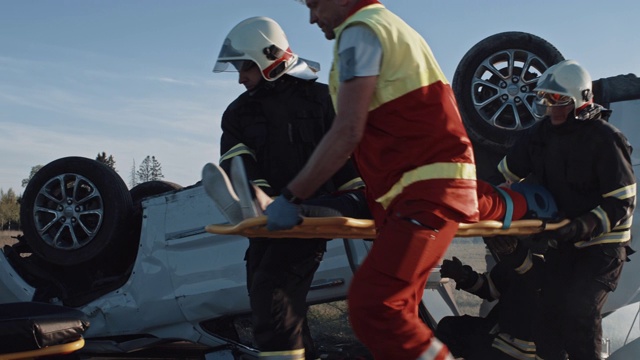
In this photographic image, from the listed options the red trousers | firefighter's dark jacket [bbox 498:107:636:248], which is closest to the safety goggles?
firefighter's dark jacket [bbox 498:107:636:248]

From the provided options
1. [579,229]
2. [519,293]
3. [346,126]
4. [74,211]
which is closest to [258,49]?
[346,126]

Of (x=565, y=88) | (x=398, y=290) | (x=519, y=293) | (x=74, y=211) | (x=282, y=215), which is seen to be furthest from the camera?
(x=74, y=211)

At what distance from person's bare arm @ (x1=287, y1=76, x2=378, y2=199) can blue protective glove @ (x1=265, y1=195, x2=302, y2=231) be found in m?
0.16

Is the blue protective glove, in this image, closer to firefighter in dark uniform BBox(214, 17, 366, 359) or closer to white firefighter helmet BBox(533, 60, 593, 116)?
firefighter in dark uniform BBox(214, 17, 366, 359)

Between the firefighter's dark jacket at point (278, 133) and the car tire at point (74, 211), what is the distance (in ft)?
5.72

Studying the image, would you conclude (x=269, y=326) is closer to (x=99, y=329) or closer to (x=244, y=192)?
(x=244, y=192)

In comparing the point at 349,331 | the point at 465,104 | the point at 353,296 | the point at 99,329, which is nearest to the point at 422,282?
the point at 353,296

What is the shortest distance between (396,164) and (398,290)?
47cm

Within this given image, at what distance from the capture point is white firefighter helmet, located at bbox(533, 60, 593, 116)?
4.41 meters

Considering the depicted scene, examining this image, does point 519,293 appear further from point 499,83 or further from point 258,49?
point 258,49

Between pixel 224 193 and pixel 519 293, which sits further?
pixel 519 293

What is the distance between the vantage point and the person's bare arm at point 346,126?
2898 mm

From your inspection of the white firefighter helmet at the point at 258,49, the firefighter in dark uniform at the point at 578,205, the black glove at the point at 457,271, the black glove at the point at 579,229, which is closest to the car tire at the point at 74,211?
the white firefighter helmet at the point at 258,49

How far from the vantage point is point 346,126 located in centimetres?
290
